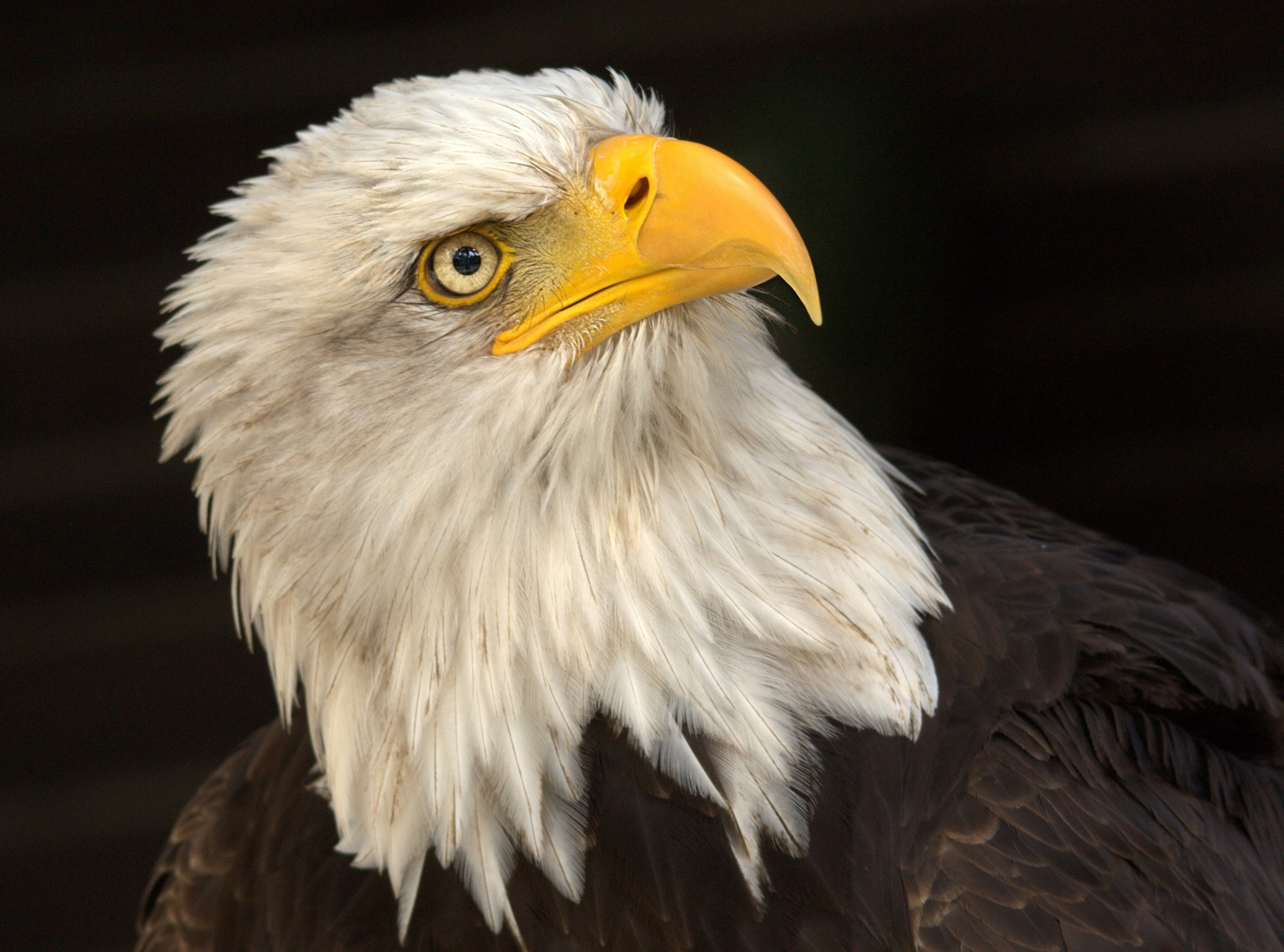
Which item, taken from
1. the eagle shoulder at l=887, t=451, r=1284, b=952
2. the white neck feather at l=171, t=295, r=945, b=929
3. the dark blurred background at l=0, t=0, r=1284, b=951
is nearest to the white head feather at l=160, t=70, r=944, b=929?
the white neck feather at l=171, t=295, r=945, b=929

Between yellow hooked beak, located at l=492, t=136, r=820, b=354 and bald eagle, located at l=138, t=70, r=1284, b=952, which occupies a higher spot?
yellow hooked beak, located at l=492, t=136, r=820, b=354

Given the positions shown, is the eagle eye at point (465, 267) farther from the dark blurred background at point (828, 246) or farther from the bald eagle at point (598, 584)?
the dark blurred background at point (828, 246)

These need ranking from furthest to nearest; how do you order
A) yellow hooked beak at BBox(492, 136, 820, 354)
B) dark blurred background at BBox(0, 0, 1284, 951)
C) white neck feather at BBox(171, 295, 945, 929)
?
dark blurred background at BBox(0, 0, 1284, 951), white neck feather at BBox(171, 295, 945, 929), yellow hooked beak at BBox(492, 136, 820, 354)

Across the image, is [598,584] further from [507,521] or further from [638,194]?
[638,194]

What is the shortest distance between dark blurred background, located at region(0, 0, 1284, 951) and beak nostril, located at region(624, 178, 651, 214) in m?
1.52

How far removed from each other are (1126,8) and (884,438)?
3.68 feet

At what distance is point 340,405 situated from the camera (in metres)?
1.47

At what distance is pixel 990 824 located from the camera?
1494 millimetres

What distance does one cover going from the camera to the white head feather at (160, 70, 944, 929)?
145cm

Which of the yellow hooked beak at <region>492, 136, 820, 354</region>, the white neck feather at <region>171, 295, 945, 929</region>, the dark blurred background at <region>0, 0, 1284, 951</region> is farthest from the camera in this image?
the dark blurred background at <region>0, 0, 1284, 951</region>

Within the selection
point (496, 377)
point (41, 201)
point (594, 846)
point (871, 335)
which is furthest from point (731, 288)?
point (41, 201)

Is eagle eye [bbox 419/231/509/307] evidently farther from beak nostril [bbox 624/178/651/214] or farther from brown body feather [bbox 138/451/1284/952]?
brown body feather [bbox 138/451/1284/952]

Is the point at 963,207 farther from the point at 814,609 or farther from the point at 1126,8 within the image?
the point at 814,609

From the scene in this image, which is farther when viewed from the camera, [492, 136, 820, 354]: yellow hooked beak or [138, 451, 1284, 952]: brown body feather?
[138, 451, 1284, 952]: brown body feather
